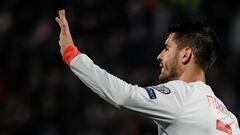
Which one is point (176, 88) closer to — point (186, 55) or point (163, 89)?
point (163, 89)

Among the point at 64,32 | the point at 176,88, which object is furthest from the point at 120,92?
the point at 64,32

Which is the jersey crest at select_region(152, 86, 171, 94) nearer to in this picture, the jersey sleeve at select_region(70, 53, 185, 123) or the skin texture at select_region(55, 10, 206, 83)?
the jersey sleeve at select_region(70, 53, 185, 123)

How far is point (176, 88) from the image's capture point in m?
4.89

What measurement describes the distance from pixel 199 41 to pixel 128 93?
0.79 meters

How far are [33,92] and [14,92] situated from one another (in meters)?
0.46

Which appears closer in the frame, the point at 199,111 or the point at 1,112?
the point at 199,111

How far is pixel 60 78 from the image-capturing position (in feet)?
39.3

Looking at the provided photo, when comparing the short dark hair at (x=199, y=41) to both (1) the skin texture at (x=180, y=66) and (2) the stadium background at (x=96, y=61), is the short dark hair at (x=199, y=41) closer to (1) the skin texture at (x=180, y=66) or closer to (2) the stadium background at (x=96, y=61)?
(1) the skin texture at (x=180, y=66)

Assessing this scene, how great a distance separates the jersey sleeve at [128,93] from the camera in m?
4.71

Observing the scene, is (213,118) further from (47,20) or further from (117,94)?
(47,20)

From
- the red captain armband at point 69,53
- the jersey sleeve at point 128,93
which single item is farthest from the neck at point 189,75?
the red captain armband at point 69,53

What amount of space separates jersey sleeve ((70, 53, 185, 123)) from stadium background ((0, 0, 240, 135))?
228 inches

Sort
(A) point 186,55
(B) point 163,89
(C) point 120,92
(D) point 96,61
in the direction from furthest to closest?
(D) point 96,61 < (A) point 186,55 < (B) point 163,89 < (C) point 120,92

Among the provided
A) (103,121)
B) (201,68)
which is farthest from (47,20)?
(201,68)
